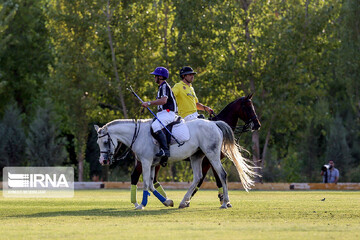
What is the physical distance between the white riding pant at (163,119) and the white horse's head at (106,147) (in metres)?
0.84

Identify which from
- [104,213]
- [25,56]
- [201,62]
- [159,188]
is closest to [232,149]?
[159,188]

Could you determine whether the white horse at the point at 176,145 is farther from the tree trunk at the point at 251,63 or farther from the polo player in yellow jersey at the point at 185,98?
the tree trunk at the point at 251,63

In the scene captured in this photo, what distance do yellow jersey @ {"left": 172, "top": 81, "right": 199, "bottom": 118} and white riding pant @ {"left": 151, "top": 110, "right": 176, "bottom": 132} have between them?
4.15 ft

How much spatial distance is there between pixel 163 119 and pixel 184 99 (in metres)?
1.49

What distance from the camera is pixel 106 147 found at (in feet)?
Result: 48.6

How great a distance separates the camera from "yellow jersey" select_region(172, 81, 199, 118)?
16.3m

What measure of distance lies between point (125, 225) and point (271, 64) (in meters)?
24.1

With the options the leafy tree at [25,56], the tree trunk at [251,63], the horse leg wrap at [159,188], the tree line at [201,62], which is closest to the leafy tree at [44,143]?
the tree line at [201,62]

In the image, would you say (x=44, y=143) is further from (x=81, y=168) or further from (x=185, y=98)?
(x=185, y=98)

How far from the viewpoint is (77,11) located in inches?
1436

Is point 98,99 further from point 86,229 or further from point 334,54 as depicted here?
point 86,229

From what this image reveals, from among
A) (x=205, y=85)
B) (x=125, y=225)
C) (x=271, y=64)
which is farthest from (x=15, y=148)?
(x=125, y=225)

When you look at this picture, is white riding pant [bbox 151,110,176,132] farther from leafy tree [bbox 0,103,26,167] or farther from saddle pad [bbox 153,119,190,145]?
leafy tree [bbox 0,103,26,167]

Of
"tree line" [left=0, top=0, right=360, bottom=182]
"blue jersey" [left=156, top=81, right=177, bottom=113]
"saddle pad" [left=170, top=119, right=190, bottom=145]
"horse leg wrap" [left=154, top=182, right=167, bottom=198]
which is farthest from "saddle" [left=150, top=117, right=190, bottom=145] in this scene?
"tree line" [left=0, top=0, right=360, bottom=182]
